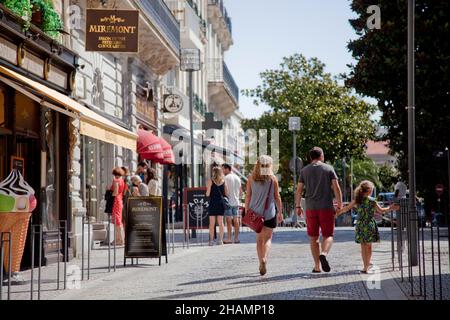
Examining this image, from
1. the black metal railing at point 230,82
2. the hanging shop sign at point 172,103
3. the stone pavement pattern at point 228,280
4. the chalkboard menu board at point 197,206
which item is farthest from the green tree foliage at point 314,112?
the stone pavement pattern at point 228,280

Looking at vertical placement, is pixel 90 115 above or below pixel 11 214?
above

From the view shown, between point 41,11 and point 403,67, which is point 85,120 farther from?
point 403,67

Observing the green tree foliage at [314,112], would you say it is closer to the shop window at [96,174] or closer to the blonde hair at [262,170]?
the shop window at [96,174]

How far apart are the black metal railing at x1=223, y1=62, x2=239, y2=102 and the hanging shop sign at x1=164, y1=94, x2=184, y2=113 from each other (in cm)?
1710

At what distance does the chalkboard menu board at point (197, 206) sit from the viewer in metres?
26.6

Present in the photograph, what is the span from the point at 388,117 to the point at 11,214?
1742cm

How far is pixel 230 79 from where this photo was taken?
56500mm

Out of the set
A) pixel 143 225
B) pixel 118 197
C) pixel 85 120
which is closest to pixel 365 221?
pixel 143 225

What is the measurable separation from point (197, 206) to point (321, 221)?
12888mm

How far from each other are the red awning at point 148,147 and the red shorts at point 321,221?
15.0 meters

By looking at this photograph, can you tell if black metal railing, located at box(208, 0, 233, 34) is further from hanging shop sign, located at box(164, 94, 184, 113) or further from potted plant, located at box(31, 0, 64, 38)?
potted plant, located at box(31, 0, 64, 38)

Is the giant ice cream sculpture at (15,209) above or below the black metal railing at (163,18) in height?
below
